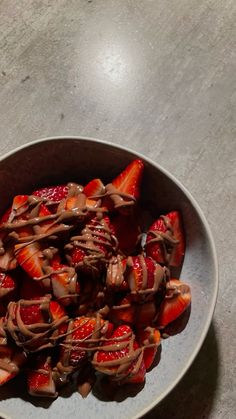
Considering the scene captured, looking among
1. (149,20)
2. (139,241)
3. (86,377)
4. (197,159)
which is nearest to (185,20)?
(149,20)

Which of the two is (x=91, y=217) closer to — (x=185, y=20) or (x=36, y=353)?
(x=36, y=353)

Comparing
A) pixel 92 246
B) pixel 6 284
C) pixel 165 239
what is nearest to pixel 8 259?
pixel 6 284

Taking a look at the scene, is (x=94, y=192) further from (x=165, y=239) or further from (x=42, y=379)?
(x=42, y=379)

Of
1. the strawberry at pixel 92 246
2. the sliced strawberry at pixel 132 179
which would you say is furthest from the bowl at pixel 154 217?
the strawberry at pixel 92 246

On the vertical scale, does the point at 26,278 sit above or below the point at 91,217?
below

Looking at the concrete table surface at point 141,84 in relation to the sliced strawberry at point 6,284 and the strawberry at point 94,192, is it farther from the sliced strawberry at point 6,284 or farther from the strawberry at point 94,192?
the sliced strawberry at point 6,284

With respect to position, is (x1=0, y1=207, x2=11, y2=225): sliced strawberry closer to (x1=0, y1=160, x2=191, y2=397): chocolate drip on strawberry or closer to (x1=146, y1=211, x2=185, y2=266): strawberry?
(x1=0, y1=160, x2=191, y2=397): chocolate drip on strawberry
